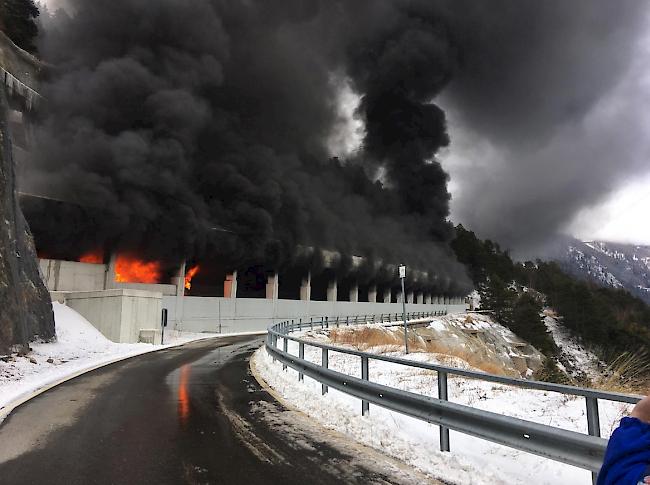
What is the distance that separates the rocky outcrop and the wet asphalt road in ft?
15.6

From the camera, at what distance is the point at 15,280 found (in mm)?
14102

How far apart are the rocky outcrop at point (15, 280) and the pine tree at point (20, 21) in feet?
134

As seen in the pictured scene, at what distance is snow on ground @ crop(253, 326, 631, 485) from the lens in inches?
164

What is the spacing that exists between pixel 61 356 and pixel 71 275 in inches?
678

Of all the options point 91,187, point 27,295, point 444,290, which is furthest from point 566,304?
point 27,295

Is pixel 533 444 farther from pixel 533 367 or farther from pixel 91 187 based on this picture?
pixel 533 367

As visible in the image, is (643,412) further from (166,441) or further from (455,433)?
(166,441)

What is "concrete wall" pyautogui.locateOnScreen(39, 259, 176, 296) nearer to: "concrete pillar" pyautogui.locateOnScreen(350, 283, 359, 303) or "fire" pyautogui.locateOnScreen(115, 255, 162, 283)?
"fire" pyautogui.locateOnScreen(115, 255, 162, 283)

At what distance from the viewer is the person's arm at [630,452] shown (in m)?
1.34

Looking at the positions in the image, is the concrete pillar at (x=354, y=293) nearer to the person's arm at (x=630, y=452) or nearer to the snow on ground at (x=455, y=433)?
the snow on ground at (x=455, y=433)

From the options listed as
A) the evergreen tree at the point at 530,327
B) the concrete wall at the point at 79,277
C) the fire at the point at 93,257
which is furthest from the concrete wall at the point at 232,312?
the evergreen tree at the point at 530,327

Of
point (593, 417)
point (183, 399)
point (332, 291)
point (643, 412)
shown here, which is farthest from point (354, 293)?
point (643, 412)

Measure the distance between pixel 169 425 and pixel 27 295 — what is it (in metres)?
12.4

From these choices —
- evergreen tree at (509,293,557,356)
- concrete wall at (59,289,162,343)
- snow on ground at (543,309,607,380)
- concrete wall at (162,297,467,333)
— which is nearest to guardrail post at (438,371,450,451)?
concrete wall at (59,289,162,343)
